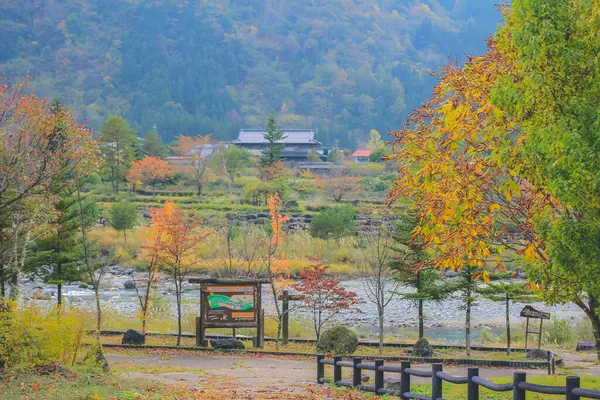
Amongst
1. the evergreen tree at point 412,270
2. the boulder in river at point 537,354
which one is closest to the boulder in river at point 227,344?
the evergreen tree at point 412,270

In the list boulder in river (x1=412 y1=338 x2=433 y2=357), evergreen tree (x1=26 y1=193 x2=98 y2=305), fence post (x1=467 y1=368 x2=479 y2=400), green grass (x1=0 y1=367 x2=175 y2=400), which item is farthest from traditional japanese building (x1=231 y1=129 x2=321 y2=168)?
fence post (x1=467 y1=368 x2=479 y2=400)

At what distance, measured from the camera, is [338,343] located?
2103 centimetres

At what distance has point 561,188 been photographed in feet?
29.9

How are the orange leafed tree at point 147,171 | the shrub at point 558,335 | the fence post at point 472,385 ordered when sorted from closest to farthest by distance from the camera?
1. the fence post at point 472,385
2. the shrub at point 558,335
3. the orange leafed tree at point 147,171

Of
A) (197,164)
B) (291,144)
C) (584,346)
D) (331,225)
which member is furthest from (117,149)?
(584,346)

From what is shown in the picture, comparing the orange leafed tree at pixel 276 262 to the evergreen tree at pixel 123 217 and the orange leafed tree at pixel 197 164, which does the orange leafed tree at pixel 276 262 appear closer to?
the evergreen tree at pixel 123 217

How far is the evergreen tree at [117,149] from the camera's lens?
63.8 metres

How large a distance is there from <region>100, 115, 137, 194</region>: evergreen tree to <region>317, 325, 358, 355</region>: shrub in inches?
1778

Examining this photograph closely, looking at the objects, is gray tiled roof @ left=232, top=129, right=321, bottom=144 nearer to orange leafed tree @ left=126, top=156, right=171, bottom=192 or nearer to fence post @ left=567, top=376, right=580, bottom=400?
orange leafed tree @ left=126, top=156, right=171, bottom=192

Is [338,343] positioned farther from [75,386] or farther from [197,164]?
[197,164]

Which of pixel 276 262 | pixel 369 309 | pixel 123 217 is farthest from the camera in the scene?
pixel 123 217

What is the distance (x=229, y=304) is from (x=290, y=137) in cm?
7355

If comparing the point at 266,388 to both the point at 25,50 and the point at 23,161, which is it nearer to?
the point at 23,161

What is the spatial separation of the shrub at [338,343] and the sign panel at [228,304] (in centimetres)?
250
